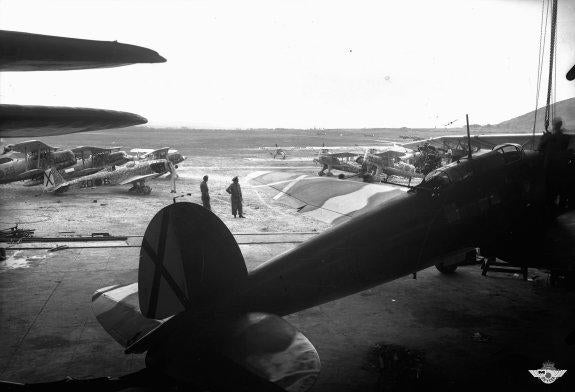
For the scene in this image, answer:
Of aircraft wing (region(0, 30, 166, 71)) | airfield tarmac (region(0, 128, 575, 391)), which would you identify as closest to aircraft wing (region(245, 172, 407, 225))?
airfield tarmac (region(0, 128, 575, 391))

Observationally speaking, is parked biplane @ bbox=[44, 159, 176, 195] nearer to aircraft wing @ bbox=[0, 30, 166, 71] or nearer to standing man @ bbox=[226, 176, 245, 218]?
standing man @ bbox=[226, 176, 245, 218]

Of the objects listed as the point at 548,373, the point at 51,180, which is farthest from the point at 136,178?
the point at 548,373

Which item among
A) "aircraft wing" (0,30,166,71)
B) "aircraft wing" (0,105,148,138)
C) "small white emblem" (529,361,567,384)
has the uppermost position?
"aircraft wing" (0,30,166,71)

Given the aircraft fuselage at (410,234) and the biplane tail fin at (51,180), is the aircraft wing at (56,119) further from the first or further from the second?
the biplane tail fin at (51,180)

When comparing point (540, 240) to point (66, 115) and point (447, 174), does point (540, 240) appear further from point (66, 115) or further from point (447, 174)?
point (66, 115)

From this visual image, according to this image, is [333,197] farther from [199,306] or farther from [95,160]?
[95,160]
